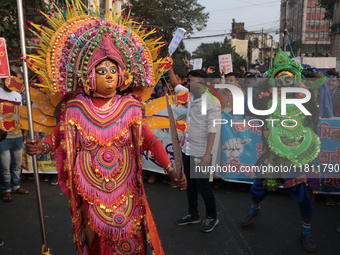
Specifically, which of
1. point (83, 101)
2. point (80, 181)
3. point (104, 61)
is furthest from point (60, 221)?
point (104, 61)

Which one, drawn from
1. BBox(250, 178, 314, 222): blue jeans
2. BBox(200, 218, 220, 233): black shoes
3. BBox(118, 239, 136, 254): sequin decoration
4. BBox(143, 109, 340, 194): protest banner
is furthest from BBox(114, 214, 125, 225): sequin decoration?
BBox(143, 109, 340, 194): protest banner

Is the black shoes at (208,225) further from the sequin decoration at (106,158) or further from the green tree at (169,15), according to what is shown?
the green tree at (169,15)

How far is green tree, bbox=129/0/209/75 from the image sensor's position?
2227 cm

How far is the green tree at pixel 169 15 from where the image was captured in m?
22.3

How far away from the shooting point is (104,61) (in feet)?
6.98

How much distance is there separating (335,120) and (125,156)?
150 inches

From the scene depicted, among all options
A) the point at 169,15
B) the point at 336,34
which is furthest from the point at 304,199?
the point at 336,34

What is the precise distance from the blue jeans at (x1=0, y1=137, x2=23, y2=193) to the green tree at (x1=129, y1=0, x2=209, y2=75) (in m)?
16.8

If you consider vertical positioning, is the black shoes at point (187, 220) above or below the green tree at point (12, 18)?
below

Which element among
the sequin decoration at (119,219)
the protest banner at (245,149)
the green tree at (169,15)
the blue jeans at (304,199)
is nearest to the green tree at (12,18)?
the protest banner at (245,149)

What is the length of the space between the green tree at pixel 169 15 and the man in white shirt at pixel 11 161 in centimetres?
1682

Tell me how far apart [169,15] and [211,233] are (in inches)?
894

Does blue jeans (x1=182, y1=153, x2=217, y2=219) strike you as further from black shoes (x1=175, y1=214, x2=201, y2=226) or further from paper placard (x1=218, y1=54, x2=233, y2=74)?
paper placard (x1=218, y1=54, x2=233, y2=74)

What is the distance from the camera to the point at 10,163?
4.73m
